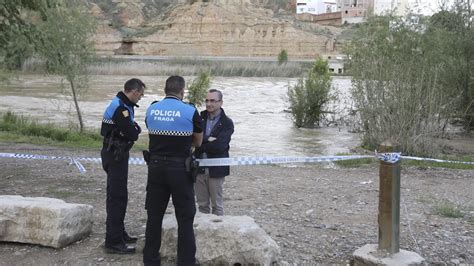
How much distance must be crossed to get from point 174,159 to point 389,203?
2168mm

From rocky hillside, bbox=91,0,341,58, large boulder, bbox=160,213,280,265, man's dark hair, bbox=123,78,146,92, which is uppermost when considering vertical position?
rocky hillside, bbox=91,0,341,58

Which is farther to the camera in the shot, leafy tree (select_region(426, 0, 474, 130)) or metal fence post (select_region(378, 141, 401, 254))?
leafy tree (select_region(426, 0, 474, 130))

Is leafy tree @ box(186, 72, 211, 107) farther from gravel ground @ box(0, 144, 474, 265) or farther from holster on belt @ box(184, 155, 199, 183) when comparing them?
holster on belt @ box(184, 155, 199, 183)

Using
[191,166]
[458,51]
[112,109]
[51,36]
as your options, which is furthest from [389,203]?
[458,51]

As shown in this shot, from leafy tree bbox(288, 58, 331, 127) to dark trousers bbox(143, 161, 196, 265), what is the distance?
67.4ft

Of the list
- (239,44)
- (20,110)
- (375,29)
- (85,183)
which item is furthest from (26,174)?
(239,44)

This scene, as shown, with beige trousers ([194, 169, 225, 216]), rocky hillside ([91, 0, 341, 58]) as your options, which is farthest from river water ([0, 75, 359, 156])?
rocky hillside ([91, 0, 341, 58])

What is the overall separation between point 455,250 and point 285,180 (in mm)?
4929

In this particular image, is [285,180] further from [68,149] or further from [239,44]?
[239,44]

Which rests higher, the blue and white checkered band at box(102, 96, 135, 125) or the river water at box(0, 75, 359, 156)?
the blue and white checkered band at box(102, 96, 135, 125)

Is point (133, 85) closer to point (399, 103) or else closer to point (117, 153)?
point (117, 153)

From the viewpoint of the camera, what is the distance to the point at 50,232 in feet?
17.9

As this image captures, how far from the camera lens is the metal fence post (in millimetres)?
5094

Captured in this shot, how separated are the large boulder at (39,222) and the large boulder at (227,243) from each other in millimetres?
1059
